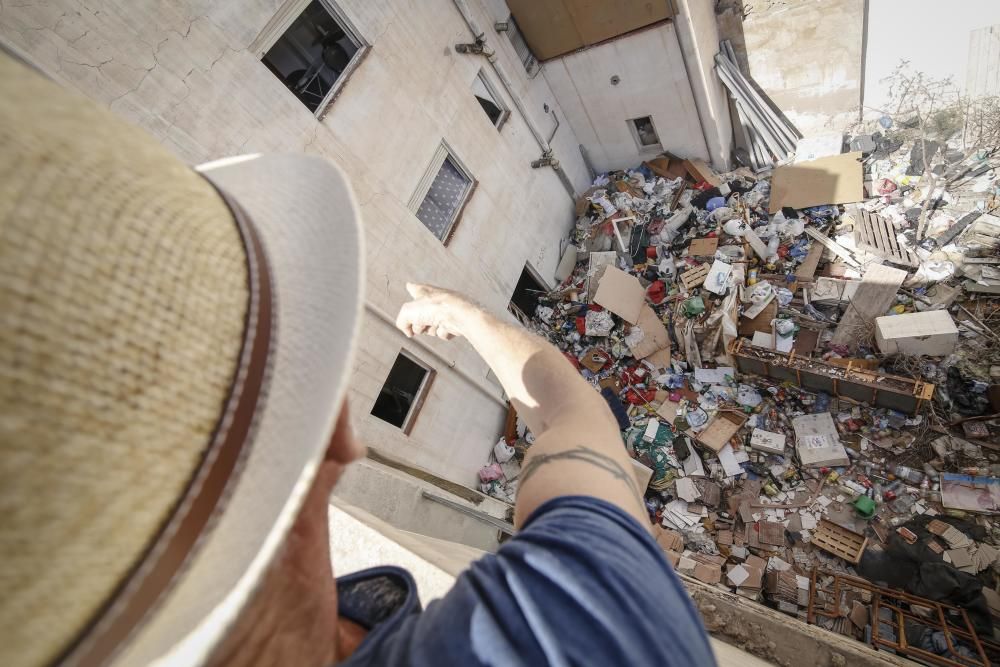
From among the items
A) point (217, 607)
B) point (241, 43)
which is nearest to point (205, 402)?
point (217, 607)

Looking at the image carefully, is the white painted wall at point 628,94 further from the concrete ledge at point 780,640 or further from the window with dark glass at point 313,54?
the concrete ledge at point 780,640

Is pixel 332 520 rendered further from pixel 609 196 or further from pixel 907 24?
pixel 907 24


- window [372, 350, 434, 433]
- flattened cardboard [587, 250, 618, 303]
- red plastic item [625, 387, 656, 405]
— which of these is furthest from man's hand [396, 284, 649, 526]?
flattened cardboard [587, 250, 618, 303]

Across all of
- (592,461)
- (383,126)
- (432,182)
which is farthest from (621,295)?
(592,461)

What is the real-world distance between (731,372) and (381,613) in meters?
6.23

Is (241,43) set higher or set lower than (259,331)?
higher

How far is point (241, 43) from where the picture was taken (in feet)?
11.9

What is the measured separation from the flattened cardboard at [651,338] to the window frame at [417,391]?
→ 10.8 ft

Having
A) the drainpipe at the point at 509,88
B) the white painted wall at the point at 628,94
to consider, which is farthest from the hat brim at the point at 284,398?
the white painted wall at the point at 628,94

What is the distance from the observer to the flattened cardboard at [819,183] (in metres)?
7.02

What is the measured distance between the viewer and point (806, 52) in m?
7.52

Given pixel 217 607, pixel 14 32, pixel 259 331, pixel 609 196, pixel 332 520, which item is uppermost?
pixel 609 196

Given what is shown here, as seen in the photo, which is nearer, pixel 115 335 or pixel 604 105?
pixel 115 335

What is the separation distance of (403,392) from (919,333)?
632 centimetres
